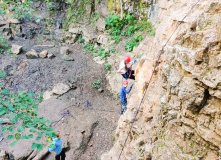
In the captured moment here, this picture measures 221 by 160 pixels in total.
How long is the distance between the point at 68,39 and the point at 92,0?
3728 millimetres

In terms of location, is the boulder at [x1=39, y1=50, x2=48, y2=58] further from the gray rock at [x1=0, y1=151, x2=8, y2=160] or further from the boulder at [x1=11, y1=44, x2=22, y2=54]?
the gray rock at [x1=0, y1=151, x2=8, y2=160]

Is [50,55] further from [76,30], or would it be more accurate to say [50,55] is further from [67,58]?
[76,30]

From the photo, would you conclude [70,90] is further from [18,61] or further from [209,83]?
[209,83]

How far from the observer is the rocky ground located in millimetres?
6582

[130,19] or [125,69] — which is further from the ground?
[130,19]

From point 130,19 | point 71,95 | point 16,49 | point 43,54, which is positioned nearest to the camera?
point 71,95

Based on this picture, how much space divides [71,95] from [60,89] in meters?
0.75

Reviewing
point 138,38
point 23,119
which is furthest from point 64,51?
point 23,119

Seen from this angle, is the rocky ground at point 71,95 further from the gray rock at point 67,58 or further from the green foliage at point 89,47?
the green foliage at point 89,47

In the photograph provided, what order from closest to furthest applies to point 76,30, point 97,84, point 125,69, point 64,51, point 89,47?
point 125,69
point 97,84
point 64,51
point 89,47
point 76,30

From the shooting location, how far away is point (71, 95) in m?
8.95

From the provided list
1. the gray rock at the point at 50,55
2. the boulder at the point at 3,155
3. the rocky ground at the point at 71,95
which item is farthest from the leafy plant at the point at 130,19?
the boulder at the point at 3,155

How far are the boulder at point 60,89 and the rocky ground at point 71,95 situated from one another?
120 mm

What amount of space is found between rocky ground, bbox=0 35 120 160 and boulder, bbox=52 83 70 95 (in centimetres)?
12
